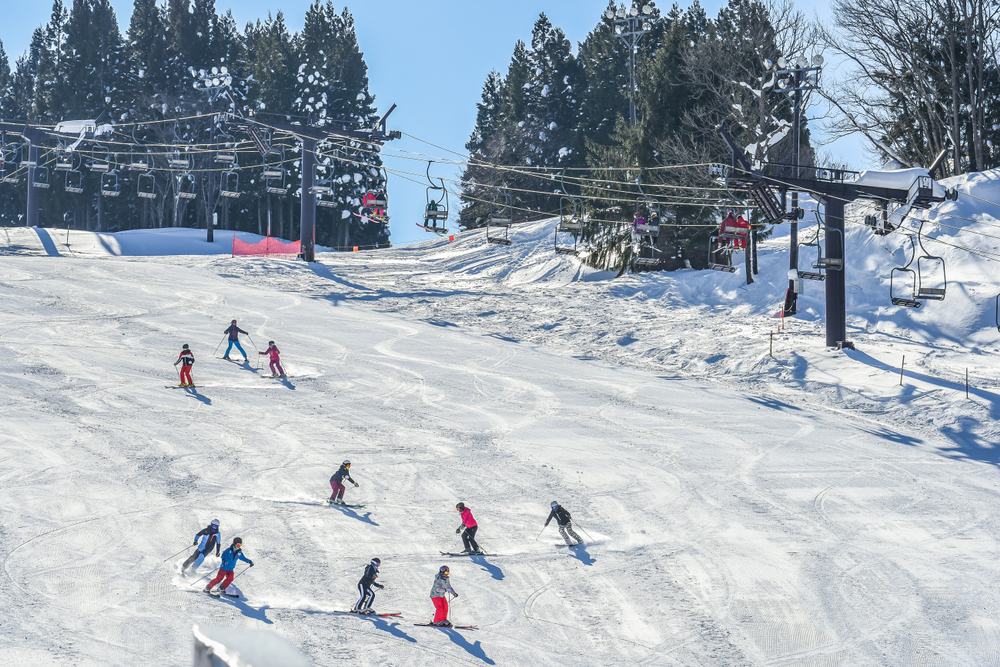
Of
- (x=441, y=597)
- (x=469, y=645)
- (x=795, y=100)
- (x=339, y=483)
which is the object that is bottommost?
(x=469, y=645)

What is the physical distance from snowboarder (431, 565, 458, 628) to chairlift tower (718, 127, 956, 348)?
16.2 meters

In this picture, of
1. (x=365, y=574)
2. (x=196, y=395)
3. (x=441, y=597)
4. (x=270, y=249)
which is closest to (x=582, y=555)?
(x=441, y=597)

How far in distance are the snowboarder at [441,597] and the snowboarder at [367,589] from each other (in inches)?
31.6

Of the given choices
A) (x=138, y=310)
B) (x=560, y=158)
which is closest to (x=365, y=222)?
(x=560, y=158)

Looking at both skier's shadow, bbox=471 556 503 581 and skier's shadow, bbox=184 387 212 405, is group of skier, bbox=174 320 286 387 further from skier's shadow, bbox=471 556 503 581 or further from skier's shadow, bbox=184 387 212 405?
skier's shadow, bbox=471 556 503 581

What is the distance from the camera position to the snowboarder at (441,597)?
11.5 meters

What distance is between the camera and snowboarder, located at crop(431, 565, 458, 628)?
11.5m

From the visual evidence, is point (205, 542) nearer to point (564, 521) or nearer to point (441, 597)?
point (441, 597)

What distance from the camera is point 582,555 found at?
46.3 ft

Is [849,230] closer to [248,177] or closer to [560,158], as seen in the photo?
[560,158]

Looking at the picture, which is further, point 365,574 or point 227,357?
point 227,357

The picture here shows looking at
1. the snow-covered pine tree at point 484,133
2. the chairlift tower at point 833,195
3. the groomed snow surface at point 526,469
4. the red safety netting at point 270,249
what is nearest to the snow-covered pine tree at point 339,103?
the snow-covered pine tree at point 484,133

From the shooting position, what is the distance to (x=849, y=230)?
36.5 meters

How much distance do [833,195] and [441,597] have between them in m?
18.0
